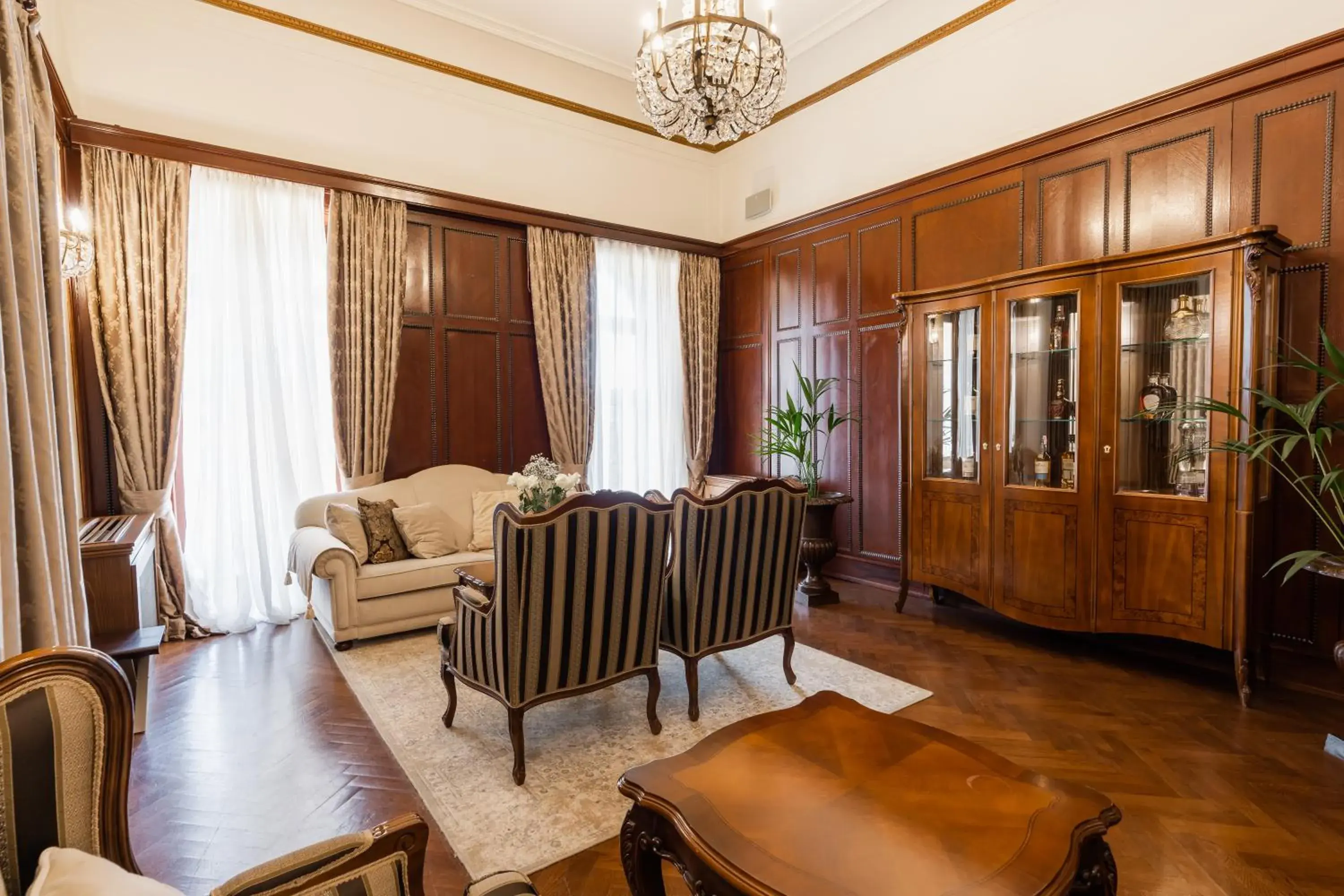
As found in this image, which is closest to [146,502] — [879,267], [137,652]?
[137,652]

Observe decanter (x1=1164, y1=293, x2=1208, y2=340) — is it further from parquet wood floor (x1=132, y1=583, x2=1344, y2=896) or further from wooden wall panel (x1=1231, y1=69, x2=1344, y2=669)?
parquet wood floor (x1=132, y1=583, x2=1344, y2=896)

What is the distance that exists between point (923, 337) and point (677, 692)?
2782mm

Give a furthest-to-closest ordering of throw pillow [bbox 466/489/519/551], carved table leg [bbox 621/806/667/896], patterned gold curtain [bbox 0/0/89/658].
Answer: throw pillow [bbox 466/489/519/551]
patterned gold curtain [bbox 0/0/89/658]
carved table leg [bbox 621/806/667/896]

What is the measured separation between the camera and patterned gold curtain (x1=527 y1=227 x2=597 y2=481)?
5512 mm

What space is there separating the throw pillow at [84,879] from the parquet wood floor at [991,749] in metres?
1.23

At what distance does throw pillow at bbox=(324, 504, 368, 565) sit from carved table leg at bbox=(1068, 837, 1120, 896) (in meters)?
3.79

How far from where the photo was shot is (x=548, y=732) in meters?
2.81

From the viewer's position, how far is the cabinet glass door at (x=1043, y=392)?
3.65m

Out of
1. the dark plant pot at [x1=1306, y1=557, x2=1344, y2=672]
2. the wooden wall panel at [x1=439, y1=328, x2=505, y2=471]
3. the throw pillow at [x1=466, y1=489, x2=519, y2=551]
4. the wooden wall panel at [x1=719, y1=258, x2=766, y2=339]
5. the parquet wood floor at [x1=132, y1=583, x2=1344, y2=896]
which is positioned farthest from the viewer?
the wooden wall panel at [x1=719, y1=258, x2=766, y2=339]

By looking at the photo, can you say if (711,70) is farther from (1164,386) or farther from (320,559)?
(320,559)

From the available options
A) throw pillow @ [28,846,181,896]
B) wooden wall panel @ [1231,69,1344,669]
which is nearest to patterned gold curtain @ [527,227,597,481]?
wooden wall panel @ [1231,69,1344,669]

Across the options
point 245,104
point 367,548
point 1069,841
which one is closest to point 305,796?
point 367,548

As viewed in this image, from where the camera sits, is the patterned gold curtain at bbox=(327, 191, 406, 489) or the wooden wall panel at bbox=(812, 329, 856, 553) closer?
the patterned gold curtain at bbox=(327, 191, 406, 489)

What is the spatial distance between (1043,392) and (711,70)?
8.40ft
